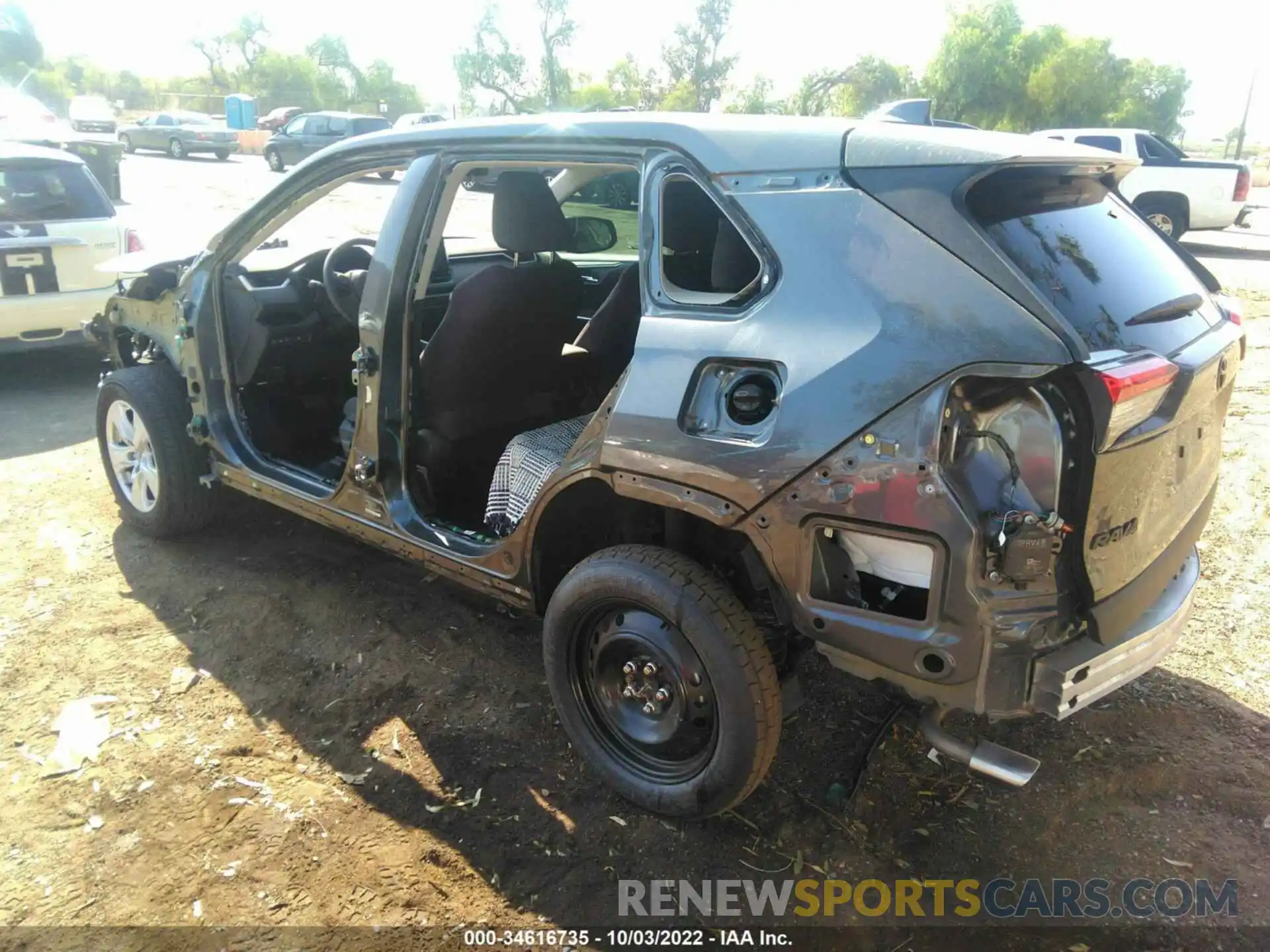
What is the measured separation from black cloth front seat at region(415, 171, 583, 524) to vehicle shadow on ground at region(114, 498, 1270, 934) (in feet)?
2.18

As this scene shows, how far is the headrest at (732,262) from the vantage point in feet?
7.65

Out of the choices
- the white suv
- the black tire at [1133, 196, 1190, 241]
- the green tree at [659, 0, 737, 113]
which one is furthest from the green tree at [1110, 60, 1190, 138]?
the white suv

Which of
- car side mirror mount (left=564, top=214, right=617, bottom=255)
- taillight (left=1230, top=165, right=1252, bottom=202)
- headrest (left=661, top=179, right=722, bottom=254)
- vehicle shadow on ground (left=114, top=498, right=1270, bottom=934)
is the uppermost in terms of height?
headrest (left=661, top=179, right=722, bottom=254)

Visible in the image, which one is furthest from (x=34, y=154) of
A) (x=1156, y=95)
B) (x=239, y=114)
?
(x=1156, y=95)

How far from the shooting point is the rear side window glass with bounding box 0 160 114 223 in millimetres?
6199

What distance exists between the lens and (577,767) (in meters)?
2.88

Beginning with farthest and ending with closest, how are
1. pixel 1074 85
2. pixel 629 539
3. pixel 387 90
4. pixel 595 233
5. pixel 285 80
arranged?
pixel 387 90 → pixel 285 80 → pixel 1074 85 → pixel 595 233 → pixel 629 539

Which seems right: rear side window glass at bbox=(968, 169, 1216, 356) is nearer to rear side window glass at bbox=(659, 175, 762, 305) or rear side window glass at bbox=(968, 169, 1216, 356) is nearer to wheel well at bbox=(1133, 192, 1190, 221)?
rear side window glass at bbox=(659, 175, 762, 305)

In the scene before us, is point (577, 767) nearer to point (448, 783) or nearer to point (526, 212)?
point (448, 783)

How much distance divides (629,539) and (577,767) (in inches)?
29.6

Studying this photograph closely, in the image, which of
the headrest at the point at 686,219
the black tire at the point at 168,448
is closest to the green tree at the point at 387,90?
the black tire at the point at 168,448

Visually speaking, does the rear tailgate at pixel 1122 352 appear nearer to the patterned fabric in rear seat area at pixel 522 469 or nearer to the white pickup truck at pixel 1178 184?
the patterned fabric in rear seat area at pixel 522 469

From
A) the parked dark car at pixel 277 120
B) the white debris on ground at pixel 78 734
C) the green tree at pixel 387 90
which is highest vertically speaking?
the green tree at pixel 387 90

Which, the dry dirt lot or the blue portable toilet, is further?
the blue portable toilet
